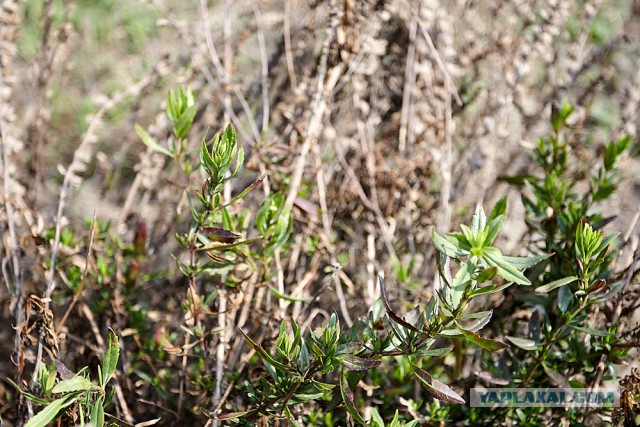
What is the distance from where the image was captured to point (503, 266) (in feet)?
2.68

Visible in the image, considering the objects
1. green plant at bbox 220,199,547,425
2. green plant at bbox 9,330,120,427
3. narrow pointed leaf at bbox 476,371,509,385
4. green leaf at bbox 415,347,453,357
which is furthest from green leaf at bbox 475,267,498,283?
green plant at bbox 9,330,120,427

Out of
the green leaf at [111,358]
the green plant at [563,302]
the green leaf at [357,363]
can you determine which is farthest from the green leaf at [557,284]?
the green leaf at [111,358]

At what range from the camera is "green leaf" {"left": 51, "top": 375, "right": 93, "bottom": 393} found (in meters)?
0.78

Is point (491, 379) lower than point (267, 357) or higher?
lower

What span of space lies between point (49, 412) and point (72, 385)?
70 mm

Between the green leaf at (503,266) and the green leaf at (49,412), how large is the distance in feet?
2.01

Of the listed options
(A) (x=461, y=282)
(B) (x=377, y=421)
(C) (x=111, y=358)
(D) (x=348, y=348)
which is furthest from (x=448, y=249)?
(C) (x=111, y=358)

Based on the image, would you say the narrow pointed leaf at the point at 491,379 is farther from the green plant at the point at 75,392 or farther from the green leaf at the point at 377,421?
the green plant at the point at 75,392

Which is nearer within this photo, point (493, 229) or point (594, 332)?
point (493, 229)

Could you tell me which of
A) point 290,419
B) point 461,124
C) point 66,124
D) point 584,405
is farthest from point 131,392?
point 66,124

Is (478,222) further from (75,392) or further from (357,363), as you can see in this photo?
(75,392)

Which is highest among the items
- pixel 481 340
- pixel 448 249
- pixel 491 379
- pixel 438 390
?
pixel 448 249

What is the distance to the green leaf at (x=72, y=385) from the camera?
0.78m

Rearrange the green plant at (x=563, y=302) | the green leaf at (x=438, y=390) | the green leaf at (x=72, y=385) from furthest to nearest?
the green plant at (x=563, y=302), the green leaf at (x=438, y=390), the green leaf at (x=72, y=385)
